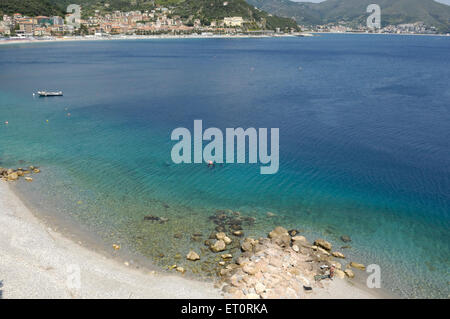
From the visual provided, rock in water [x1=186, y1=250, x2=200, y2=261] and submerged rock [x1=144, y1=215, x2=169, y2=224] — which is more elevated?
submerged rock [x1=144, y1=215, x2=169, y2=224]

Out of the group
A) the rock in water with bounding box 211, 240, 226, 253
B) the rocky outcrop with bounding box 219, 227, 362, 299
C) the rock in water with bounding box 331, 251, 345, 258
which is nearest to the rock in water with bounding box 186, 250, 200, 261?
the rock in water with bounding box 211, 240, 226, 253

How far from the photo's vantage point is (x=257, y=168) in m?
41.8

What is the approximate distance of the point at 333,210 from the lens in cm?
3278

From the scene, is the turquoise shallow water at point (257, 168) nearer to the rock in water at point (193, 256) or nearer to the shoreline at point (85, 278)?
the rock in water at point (193, 256)

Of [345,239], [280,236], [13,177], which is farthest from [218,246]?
[13,177]

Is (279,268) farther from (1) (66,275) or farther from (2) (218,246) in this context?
(1) (66,275)

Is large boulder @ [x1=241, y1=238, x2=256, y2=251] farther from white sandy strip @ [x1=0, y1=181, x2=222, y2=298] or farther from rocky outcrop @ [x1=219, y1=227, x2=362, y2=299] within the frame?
white sandy strip @ [x1=0, y1=181, x2=222, y2=298]

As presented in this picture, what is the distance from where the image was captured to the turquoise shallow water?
1130 inches

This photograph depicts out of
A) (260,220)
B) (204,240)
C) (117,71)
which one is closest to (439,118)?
(260,220)

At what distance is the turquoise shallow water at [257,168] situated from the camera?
28.7m

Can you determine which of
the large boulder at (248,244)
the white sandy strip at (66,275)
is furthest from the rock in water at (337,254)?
the white sandy strip at (66,275)

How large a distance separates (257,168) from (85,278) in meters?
24.3

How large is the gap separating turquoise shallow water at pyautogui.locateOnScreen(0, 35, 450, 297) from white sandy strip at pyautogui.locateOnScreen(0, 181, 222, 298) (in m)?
2.24
